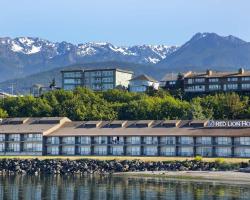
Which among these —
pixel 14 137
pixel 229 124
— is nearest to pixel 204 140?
pixel 229 124

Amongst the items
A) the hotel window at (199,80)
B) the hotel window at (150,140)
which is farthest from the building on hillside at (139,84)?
the hotel window at (150,140)

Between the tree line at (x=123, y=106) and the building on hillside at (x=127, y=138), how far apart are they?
13715mm

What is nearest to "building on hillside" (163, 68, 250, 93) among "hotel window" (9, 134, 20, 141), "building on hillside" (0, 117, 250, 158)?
"building on hillside" (0, 117, 250, 158)

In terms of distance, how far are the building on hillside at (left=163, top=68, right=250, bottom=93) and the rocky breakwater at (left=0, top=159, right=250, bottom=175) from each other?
64262 mm

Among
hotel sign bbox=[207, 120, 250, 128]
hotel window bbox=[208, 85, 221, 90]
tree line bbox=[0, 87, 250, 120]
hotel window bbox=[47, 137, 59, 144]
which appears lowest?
hotel window bbox=[47, 137, 59, 144]

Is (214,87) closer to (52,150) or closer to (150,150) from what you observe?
(150,150)

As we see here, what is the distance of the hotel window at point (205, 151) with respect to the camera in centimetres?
11075

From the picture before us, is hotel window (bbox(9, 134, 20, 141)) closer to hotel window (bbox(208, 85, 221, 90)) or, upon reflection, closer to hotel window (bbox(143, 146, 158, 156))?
hotel window (bbox(143, 146, 158, 156))

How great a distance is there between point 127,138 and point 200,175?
92.9 feet

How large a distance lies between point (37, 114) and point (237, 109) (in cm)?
4625

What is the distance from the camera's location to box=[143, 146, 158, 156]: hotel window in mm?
115062

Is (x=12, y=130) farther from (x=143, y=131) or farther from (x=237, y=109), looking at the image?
(x=237, y=109)

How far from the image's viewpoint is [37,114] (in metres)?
148

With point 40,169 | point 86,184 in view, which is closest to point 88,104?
point 40,169
